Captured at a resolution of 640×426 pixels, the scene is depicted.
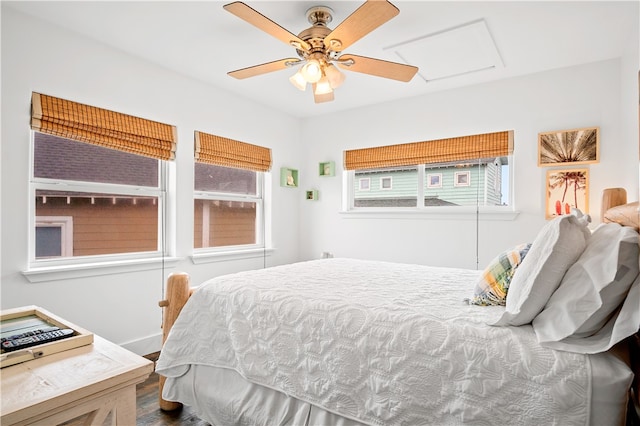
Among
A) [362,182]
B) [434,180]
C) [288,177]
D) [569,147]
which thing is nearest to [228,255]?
[288,177]

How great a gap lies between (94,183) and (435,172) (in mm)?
3092

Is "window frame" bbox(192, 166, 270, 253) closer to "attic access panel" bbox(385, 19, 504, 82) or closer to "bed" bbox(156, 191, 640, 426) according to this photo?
"bed" bbox(156, 191, 640, 426)

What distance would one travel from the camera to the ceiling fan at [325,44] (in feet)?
5.65

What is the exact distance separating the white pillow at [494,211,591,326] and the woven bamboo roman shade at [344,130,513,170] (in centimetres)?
215

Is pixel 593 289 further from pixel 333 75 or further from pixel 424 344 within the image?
pixel 333 75

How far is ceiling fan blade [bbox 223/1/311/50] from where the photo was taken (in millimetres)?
1642

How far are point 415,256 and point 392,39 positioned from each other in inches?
81.9

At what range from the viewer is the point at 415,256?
3650 millimetres

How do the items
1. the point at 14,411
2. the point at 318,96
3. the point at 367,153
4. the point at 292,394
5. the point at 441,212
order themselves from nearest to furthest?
the point at 14,411 < the point at 292,394 < the point at 318,96 < the point at 441,212 < the point at 367,153

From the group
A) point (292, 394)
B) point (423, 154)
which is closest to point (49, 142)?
point (292, 394)


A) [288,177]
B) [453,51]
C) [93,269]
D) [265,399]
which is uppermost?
[453,51]

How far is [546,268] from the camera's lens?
1200 mm

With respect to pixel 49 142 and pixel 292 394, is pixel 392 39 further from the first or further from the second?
pixel 49 142

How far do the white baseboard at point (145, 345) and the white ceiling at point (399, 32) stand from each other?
2.28m
